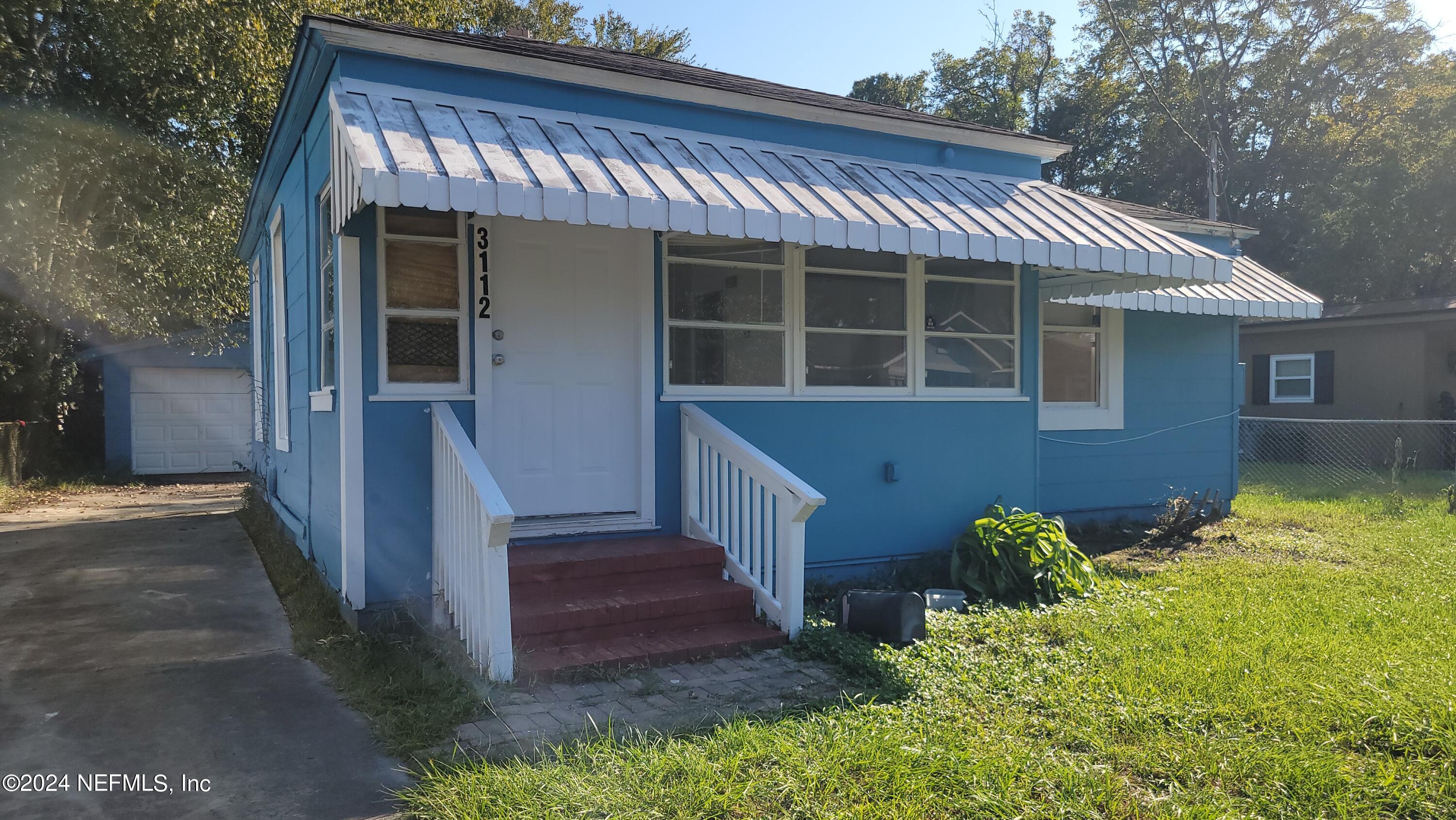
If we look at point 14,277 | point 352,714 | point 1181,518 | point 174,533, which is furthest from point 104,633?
point 14,277

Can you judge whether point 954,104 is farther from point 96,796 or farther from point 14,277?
point 96,796

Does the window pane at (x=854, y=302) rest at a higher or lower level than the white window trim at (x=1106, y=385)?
higher

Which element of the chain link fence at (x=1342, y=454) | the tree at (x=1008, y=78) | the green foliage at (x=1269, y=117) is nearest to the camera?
the chain link fence at (x=1342, y=454)

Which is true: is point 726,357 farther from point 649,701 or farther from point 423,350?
point 649,701

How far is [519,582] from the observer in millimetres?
4938

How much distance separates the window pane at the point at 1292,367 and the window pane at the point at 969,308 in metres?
12.6

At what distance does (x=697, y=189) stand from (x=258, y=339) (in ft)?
26.3

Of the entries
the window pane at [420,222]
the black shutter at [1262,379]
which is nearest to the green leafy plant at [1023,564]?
the window pane at [420,222]

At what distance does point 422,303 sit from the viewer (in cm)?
530

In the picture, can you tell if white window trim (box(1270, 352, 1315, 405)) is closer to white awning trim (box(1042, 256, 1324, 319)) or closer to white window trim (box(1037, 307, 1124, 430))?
white awning trim (box(1042, 256, 1324, 319))

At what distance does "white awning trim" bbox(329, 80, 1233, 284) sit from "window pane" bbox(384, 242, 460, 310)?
0.65 metres

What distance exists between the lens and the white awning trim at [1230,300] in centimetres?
853

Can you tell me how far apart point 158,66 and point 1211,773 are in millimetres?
14399

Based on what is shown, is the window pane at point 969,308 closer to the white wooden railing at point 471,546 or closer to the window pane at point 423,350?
the window pane at point 423,350
